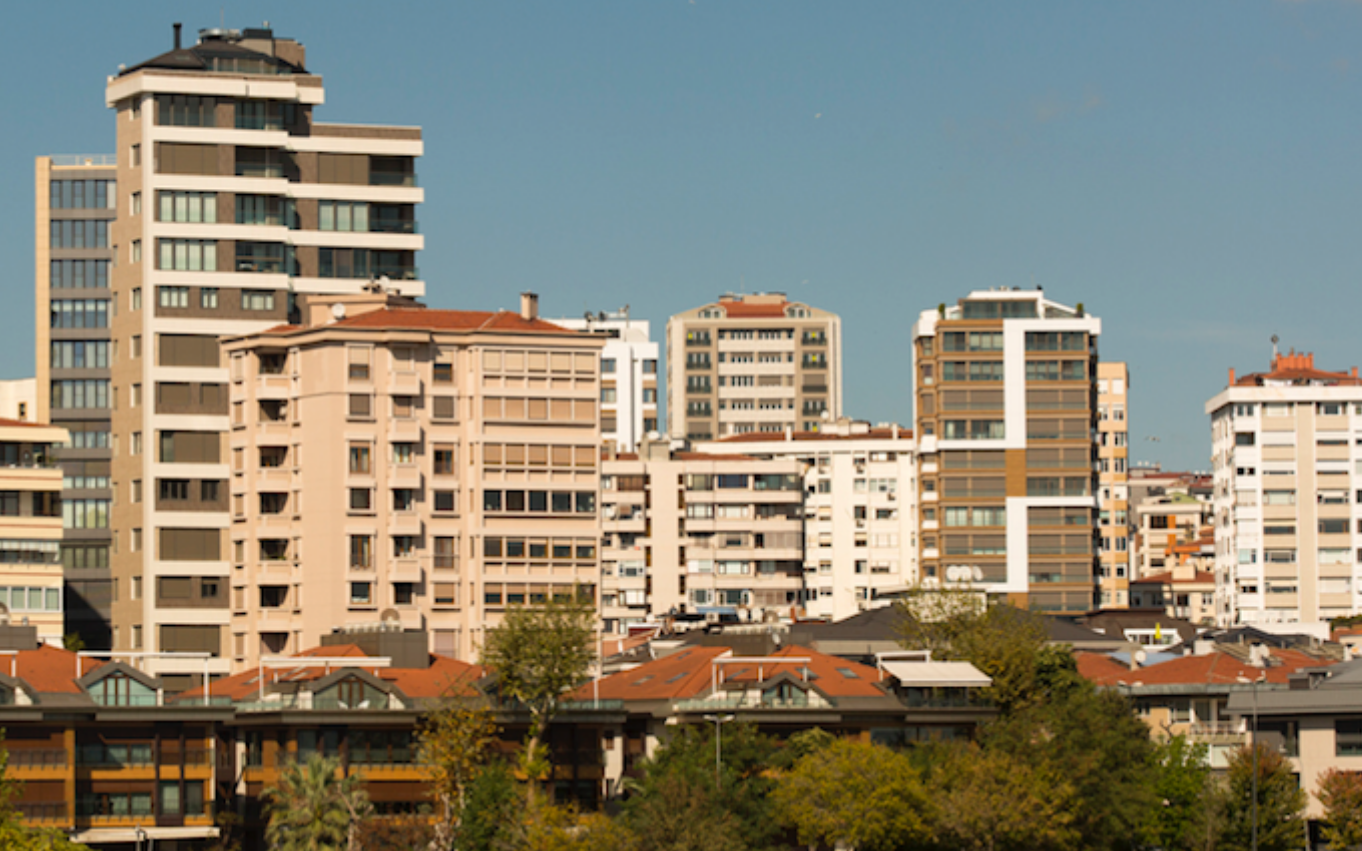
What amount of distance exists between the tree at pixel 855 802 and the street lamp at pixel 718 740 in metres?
2.60

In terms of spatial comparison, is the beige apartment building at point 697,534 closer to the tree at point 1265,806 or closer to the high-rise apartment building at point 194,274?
the high-rise apartment building at point 194,274

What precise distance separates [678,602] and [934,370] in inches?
1105

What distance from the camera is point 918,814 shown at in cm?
8750

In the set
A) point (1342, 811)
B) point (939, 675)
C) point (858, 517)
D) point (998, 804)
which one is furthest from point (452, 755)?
point (858, 517)

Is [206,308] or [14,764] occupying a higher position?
[206,308]

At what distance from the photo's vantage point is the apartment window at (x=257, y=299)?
126875mm

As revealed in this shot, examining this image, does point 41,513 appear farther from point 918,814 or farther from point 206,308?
point 918,814

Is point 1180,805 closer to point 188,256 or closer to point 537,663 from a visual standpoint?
point 537,663

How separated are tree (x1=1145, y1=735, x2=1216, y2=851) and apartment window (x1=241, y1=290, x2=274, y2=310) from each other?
5476 cm

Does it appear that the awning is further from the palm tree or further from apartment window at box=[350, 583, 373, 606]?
apartment window at box=[350, 583, 373, 606]

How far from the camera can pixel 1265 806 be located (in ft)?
319

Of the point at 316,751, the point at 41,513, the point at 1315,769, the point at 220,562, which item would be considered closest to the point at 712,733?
the point at 316,751

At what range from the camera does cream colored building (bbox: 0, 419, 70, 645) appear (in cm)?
12188

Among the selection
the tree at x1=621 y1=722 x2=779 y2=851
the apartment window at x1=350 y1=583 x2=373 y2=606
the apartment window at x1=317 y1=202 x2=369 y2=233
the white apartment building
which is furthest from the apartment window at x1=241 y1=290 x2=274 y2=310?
the white apartment building
